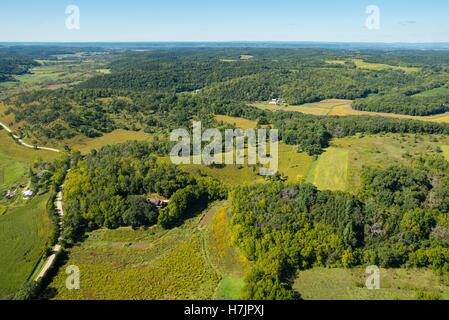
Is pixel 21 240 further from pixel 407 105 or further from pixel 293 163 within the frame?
pixel 407 105

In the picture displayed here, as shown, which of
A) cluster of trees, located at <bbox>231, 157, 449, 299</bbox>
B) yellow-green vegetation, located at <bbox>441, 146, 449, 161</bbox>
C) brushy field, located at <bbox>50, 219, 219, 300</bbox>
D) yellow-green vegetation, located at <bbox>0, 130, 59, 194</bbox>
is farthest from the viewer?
yellow-green vegetation, located at <bbox>441, 146, 449, 161</bbox>

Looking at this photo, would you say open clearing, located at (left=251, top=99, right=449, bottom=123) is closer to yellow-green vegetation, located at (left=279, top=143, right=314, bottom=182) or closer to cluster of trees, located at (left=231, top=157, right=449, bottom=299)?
yellow-green vegetation, located at (left=279, top=143, right=314, bottom=182)

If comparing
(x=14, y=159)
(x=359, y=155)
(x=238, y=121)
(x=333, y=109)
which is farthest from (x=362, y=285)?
(x=333, y=109)

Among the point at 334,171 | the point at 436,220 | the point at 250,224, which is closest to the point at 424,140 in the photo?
the point at 334,171

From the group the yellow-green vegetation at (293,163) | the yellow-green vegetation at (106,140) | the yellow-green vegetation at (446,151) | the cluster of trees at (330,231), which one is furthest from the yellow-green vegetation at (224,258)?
the yellow-green vegetation at (446,151)

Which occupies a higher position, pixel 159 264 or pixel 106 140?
pixel 106 140

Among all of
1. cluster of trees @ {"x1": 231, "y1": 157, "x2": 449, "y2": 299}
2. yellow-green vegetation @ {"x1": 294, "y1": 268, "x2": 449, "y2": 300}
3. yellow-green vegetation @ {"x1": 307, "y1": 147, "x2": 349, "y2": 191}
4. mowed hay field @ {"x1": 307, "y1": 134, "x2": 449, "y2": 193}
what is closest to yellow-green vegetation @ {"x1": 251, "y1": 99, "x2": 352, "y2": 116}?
mowed hay field @ {"x1": 307, "y1": 134, "x2": 449, "y2": 193}
